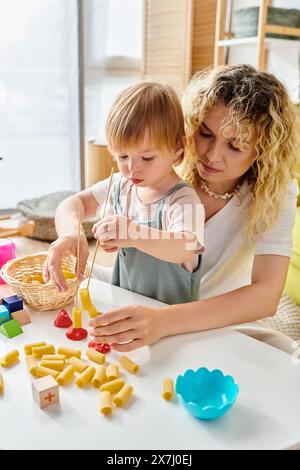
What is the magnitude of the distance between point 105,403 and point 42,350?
20 centimetres

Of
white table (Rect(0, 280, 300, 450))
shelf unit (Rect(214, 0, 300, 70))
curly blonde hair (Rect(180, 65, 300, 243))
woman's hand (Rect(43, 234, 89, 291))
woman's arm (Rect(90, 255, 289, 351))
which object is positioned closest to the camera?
white table (Rect(0, 280, 300, 450))

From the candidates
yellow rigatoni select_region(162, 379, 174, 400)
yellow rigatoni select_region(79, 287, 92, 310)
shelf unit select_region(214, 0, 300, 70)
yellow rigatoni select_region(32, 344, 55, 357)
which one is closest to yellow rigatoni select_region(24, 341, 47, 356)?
yellow rigatoni select_region(32, 344, 55, 357)

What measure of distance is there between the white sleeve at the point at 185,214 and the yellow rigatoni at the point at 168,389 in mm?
349

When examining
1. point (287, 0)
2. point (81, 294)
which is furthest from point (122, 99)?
point (287, 0)

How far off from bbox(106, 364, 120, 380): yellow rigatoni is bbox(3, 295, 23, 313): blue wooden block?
276 millimetres

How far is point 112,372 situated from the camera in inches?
30.7

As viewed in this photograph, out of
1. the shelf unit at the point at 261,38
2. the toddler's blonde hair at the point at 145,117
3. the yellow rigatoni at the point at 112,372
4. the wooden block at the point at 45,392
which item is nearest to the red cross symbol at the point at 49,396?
the wooden block at the point at 45,392

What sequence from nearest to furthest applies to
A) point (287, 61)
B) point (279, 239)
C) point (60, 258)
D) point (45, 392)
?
point (45, 392)
point (60, 258)
point (279, 239)
point (287, 61)

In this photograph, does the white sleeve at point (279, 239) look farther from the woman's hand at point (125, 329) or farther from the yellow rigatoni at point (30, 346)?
the yellow rigatoni at point (30, 346)

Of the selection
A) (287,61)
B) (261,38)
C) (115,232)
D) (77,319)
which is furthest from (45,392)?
(287,61)

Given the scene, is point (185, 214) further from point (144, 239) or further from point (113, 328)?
point (113, 328)

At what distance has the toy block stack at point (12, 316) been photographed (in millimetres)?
910

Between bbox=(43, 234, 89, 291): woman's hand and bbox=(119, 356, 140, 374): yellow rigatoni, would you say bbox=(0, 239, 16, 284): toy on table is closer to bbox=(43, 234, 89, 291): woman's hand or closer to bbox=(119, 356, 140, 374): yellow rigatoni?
bbox=(43, 234, 89, 291): woman's hand

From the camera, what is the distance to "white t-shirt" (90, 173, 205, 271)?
101cm
